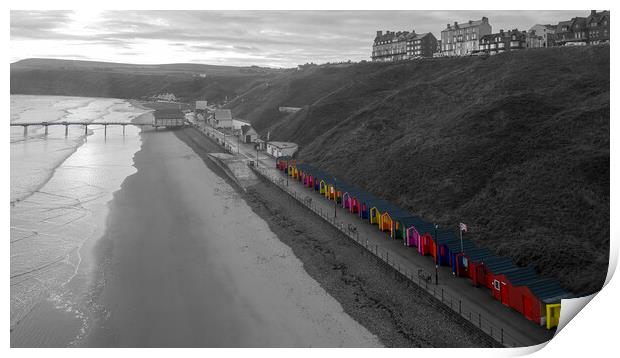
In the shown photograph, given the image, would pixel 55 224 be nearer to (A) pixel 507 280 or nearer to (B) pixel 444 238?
(B) pixel 444 238

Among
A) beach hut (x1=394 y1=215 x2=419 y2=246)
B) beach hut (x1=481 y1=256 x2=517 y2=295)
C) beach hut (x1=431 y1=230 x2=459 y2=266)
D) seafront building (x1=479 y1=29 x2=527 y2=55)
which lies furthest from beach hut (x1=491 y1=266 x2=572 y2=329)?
seafront building (x1=479 y1=29 x2=527 y2=55)

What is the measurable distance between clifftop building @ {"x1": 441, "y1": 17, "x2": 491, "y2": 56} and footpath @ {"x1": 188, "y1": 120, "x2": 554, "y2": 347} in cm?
5609

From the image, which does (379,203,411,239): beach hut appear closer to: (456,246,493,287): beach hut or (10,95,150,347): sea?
(456,246,493,287): beach hut

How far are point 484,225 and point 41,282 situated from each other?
26.0m

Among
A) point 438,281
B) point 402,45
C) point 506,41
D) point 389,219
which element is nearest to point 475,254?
point 438,281

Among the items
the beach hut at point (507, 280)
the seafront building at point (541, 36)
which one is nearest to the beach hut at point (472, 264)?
the beach hut at point (507, 280)

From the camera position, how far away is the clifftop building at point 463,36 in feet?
264

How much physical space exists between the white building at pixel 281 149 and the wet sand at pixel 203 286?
18608mm

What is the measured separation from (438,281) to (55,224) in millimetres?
27710

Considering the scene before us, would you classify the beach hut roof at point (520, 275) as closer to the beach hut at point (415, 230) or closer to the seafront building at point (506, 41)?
the beach hut at point (415, 230)

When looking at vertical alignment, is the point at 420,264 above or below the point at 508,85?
below

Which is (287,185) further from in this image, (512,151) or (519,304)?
(519,304)
